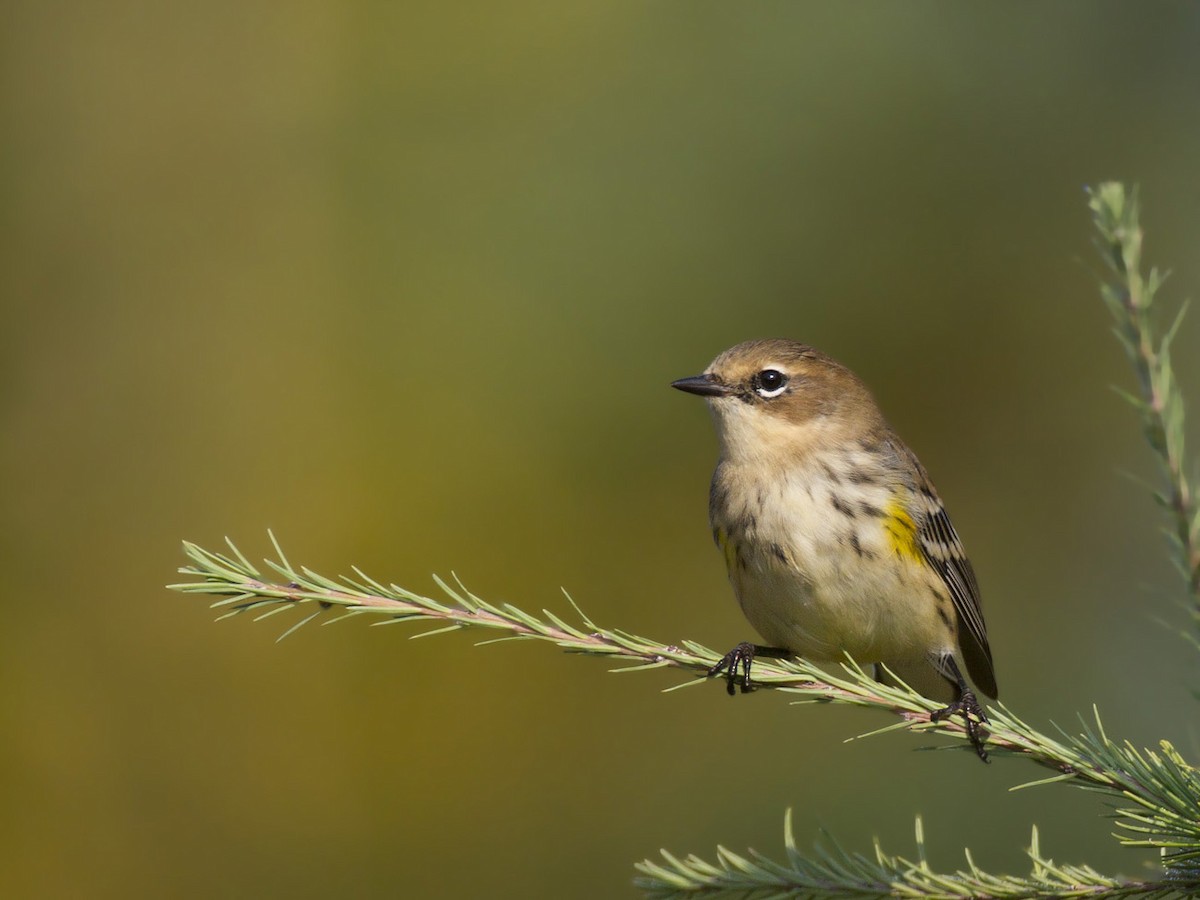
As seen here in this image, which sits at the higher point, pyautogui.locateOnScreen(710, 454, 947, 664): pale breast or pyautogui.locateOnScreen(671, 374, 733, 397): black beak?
pyautogui.locateOnScreen(671, 374, 733, 397): black beak

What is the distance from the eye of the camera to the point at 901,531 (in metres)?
3.52

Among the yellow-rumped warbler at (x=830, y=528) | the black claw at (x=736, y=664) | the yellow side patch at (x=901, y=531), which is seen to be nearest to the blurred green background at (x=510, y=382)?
the yellow-rumped warbler at (x=830, y=528)

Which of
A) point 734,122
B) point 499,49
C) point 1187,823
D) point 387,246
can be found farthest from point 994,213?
point 1187,823

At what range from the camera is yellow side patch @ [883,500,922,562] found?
3.49 metres

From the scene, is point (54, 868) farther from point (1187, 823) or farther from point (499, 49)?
point (1187, 823)

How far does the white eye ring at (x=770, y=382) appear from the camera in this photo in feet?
12.8

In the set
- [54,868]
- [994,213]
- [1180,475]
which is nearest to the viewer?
[1180,475]

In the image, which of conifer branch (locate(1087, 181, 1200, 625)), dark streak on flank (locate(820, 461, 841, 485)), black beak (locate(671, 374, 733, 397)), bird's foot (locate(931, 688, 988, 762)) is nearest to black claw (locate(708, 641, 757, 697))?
bird's foot (locate(931, 688, 988, 762))

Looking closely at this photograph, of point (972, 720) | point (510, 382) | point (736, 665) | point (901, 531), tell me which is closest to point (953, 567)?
point (901, 531)

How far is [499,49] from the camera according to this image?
6484 mm

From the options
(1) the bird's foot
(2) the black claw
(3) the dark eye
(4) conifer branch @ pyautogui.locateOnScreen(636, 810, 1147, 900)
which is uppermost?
(3) the dark eye

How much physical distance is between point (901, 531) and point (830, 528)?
0.27m

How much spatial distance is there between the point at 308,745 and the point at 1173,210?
6.12m

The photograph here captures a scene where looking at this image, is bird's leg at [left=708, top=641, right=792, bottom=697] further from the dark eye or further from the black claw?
the dark eye
